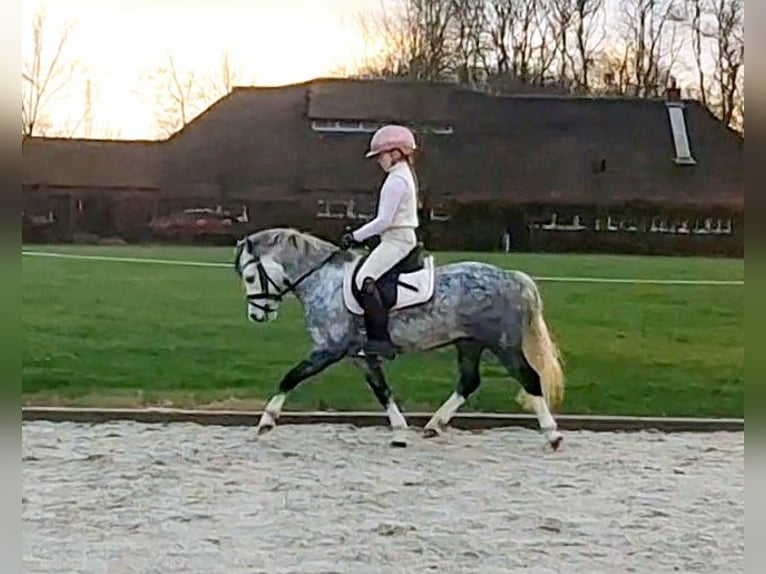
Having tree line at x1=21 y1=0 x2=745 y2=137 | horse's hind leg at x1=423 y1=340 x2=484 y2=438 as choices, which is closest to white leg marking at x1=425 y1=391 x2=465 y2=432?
horse's hind leg at x1=423 y1=340 x2=484 y2=438

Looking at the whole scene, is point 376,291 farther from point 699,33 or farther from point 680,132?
point 699,33

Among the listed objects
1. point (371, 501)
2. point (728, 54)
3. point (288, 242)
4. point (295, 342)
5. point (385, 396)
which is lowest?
point (371, 501)

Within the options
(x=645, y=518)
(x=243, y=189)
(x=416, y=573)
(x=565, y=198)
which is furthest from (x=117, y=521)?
(x=565, y=198)

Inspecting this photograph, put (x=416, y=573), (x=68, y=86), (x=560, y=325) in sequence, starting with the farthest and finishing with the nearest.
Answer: (x=560, y=325), (x=68, y=86), (x=416, y=573)

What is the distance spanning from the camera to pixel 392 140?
12.4 feet

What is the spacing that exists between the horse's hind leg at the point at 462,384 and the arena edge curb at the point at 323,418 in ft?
0.48

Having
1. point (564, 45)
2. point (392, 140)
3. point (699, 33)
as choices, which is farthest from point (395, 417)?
point (699, 33)

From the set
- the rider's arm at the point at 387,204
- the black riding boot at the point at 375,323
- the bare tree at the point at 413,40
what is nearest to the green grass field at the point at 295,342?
the black riding boot at the point at 375,323

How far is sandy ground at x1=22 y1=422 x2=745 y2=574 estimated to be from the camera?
308 centimetres

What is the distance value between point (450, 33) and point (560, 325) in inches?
43.5

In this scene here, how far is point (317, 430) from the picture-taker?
427cm

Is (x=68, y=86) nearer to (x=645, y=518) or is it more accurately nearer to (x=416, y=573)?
(x=416, y=573)

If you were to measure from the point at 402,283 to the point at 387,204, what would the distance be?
0.92ft

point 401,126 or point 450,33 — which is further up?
point 450,33
